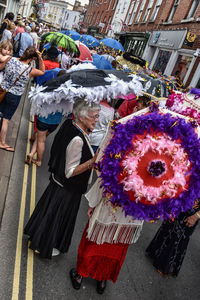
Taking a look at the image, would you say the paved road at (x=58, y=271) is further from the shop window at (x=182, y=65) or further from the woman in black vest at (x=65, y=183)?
the shop window at (x=182, y=65)

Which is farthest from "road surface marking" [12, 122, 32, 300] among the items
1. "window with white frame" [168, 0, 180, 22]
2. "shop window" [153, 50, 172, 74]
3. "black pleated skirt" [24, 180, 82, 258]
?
"window with white frame" [168, 0, 180, 22]

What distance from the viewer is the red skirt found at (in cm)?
287

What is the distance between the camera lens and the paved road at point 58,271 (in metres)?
2.95

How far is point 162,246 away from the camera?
3723 millimetres

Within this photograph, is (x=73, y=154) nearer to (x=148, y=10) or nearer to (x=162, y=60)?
(x=162, y=60)

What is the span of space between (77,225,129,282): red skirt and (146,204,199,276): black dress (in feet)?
3.12

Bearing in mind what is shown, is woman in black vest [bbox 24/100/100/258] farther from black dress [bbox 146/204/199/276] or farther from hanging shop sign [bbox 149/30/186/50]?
hanging shop sign [bbox 149/30/186/50]

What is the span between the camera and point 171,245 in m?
3.61

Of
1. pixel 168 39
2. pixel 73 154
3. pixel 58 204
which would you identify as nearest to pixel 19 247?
pixel 58 204

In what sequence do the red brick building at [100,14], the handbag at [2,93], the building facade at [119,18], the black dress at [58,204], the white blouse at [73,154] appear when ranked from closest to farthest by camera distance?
1. the white blouse at [73,154]
2. the black dress at [58,204]
3. the handbag at [2,93]
4. the building facade at [119,18]
5. the red brick building at [100,14]

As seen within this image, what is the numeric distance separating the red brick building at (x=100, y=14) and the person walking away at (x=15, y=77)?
33.9 meters

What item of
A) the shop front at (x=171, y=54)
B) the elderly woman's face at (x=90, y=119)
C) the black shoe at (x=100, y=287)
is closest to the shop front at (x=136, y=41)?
the shop front at (x=171, y=54)

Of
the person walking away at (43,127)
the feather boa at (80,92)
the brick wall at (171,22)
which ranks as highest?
the brick wall at (171,22)

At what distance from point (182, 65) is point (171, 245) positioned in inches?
526
